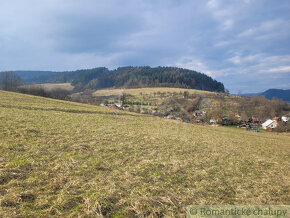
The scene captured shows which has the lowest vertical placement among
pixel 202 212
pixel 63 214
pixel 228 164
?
pixel 228 164

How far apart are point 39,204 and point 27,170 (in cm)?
231

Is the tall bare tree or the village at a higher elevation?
the tall bare tree

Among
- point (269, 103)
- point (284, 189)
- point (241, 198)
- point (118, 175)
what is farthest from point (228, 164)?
point (269, 103)

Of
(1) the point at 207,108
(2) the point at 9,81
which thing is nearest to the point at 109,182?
(1) the point at 207,108

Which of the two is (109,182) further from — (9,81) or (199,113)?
(9,81)

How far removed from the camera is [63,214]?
3803 mm

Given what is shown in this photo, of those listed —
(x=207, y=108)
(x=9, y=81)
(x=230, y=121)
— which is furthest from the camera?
(x=207, y=108)

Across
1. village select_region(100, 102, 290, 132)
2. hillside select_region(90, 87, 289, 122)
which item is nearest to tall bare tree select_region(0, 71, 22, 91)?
hillside select_region(90, 87, 289, 122)

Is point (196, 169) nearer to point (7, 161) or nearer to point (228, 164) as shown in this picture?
point (228, 164)

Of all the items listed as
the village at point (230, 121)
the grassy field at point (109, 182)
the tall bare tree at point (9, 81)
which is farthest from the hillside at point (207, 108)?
the grassy field at point (109, 182)

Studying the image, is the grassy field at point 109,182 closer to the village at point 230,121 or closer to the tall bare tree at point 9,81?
the village at point 230,121

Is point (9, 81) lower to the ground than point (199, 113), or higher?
higher

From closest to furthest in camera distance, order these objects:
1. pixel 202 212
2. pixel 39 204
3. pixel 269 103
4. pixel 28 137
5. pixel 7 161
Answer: pixel 39 204, pixel 202 212, pixel 7 161, pixel 28 137, pixel 269 103

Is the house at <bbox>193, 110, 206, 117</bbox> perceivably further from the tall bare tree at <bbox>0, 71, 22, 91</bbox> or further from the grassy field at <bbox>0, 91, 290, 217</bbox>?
the tall bare tree at <bbox>0, 71, 22, 91</bbox>
